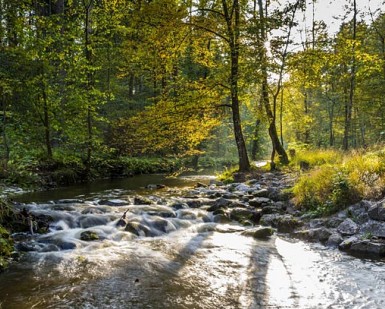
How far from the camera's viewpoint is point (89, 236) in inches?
241

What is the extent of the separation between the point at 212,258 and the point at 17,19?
31.6ft

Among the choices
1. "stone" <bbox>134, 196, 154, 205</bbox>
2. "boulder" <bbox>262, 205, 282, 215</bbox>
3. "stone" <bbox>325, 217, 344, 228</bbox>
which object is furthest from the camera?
"stone" <bbox>134, 196, 154, 205</bbox>

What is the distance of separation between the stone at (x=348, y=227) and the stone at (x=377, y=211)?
335mm

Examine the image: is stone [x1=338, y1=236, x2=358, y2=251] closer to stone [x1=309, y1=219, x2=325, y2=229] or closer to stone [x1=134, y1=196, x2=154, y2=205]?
stone [x1=309, y1=219, x2=325, y2=229]

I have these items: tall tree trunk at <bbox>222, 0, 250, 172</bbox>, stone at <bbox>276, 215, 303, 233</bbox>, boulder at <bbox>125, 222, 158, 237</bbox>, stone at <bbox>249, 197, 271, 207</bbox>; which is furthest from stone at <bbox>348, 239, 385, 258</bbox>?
tall tree trunk at <bbox>222, 0, 250, 172</bbox>

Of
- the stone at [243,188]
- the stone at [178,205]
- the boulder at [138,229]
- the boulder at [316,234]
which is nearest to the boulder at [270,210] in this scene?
the boulder at [316,234]

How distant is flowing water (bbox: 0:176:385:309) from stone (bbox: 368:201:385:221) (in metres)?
1.16

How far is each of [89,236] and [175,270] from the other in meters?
2.09

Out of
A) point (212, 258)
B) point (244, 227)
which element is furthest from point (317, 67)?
point (212, 258)

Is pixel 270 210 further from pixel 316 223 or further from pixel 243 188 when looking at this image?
pixel 243 188

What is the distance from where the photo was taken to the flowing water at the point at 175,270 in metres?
3.83

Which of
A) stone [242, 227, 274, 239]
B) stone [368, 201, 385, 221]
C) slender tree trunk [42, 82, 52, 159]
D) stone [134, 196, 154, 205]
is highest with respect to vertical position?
slender tree trunk [42, 82, 52, 159]

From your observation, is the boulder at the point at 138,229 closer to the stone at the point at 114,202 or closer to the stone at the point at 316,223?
the stone at the point at 114,202

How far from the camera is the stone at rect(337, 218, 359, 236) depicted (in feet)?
19.9
